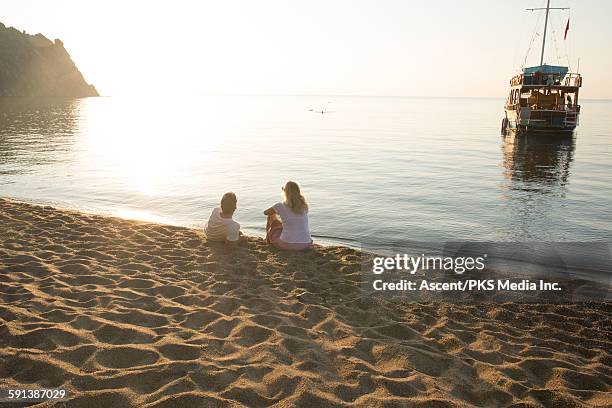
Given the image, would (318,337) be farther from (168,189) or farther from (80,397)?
(168,189)

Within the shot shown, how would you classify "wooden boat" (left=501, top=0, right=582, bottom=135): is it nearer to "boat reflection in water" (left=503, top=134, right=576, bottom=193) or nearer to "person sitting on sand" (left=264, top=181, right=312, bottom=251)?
"boat reflection in water" (left=503, top=134, right=576, bottom=193)

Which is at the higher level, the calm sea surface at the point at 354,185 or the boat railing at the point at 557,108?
the boat railing at the point at 557,108

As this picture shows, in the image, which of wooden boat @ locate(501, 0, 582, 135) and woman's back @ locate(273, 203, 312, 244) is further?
wooden boat @ locate(501, 0, 582, 135)

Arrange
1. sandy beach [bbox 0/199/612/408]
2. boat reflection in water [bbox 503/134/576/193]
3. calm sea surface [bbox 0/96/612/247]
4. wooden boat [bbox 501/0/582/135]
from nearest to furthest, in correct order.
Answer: sandy beach [bbox 0/199/612/408], calm sea surface [bbox 0/96/612/247], boat reflection in water [bbox 503/134/576/193], wooden boat [bbox 501/0/582/135]

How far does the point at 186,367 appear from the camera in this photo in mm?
4453

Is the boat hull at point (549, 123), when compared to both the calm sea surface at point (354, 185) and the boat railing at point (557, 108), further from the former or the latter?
the calm sea surface at point (354, 185)

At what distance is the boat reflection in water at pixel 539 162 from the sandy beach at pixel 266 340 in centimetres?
1557

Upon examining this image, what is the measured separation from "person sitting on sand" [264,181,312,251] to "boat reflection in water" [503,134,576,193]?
47.9 ft

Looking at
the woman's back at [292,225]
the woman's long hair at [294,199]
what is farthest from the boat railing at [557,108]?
the woman's long hair at [294,199]

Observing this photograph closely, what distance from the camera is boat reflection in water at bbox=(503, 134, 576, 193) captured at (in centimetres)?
2102

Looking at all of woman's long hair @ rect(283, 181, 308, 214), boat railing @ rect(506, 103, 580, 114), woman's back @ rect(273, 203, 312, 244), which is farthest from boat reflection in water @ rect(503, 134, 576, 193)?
woman's long hair @ rect(283, 181, 308, 214)

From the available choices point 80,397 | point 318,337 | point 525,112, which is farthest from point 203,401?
point 525,112

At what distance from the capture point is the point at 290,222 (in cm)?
889

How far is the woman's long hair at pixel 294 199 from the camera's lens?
8.58 meters
